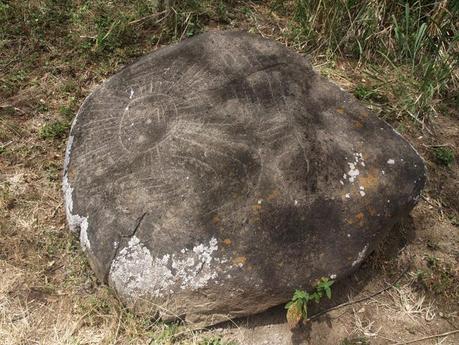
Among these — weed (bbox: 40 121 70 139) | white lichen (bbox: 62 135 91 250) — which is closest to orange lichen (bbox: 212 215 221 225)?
white lichen (bbox: 62 135 91 250)

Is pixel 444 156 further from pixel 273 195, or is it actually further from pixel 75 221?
pixel 75 221

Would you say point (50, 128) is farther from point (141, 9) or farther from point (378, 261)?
point (378, 261)

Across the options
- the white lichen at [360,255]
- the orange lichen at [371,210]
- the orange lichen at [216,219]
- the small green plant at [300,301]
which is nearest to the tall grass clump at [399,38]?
the orange lichen at [371,210]

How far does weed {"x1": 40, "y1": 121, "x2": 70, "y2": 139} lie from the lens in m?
3.33

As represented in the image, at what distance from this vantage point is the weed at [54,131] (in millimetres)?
3328

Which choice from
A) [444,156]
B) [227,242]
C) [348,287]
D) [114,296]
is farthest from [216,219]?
[444,156]

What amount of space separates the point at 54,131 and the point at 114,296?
1434mm

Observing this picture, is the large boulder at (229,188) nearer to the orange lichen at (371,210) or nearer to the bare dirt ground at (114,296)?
the orange lichen at (371,210)

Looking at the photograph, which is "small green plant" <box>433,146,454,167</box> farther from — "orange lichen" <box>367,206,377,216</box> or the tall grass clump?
"orange lichen" <box>367,206,377,216</box>

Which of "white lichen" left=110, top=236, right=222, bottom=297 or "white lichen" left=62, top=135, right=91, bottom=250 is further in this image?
"white lichen" left=62, top=135, right=91, bottom=250

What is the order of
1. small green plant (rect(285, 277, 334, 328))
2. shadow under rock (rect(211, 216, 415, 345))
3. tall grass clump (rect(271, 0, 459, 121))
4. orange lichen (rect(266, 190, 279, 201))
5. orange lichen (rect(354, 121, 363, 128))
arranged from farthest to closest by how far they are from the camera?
tall grass clump (rect(271, 0, 459, 121)) → orange lichen (rect(354, 121, 363, 128)) → shadow under rock (rect(211, 216, 415, 345)) → orange lichen (rect(266, 190, 279, 201)) → small green plant (rect(285, 277, 334, 328))

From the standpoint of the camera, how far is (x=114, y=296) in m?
2.44

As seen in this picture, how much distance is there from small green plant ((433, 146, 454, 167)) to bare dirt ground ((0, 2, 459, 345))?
26mm

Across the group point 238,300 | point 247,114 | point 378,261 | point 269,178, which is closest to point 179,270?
point 238,300
